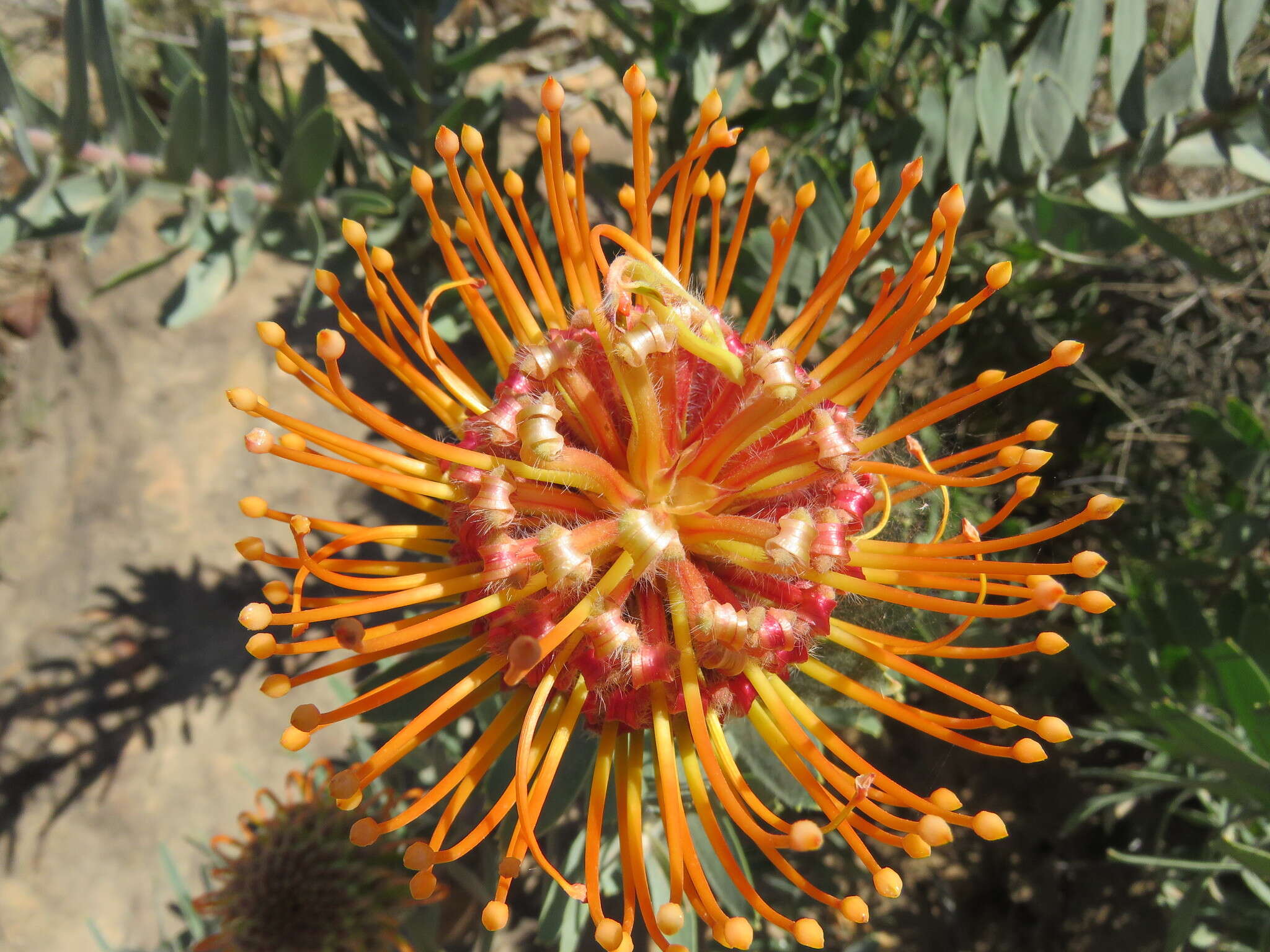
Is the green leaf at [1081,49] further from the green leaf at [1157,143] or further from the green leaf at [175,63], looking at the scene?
the green leaf at [175,63]

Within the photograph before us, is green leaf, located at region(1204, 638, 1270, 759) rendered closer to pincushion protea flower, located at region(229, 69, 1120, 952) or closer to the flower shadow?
pincushion protea flower, located at region(229, 69, 1120, 952)

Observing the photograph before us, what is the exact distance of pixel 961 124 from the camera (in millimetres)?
1326

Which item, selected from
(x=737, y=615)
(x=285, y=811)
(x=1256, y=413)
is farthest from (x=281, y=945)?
(x=1256, y=413)

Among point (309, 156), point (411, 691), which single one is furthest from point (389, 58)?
point (411, 691)

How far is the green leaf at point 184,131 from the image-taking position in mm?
1244

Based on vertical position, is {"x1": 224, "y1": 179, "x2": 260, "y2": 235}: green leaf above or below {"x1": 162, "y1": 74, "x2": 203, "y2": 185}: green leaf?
below

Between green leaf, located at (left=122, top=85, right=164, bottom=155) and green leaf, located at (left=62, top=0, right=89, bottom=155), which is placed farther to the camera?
green leaf, located at (left=122, top=85, right=164, bottom=155)

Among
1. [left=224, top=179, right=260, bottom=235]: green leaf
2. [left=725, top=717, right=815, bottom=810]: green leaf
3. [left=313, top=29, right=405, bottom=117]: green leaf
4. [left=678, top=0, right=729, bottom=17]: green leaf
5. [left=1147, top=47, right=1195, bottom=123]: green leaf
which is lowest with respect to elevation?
[left=725, top=717, right=815, bottom=810]: green leaf

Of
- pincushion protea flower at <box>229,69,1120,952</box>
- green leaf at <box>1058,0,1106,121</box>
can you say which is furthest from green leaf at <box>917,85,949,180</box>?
pincushion protea flower at <box>229,69,1120,952</box>

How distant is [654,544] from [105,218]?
1.09 meters

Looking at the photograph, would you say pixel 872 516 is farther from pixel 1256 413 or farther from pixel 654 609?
pixel 1256 413

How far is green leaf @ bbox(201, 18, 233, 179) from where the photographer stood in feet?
4.15

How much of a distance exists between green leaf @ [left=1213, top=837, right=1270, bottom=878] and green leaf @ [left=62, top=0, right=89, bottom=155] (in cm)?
189

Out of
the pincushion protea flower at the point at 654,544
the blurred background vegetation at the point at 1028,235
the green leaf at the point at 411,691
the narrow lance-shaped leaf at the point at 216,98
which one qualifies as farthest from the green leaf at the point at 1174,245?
the narrow lance-shaped leaf at the point at 216,98
